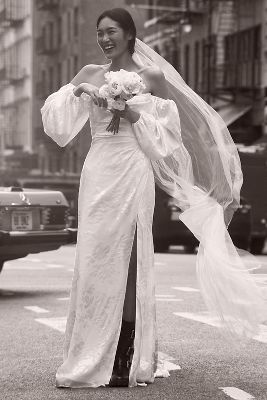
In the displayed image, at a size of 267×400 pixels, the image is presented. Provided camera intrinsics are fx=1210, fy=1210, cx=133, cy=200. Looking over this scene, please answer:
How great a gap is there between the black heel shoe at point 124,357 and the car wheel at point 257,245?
2004 cm

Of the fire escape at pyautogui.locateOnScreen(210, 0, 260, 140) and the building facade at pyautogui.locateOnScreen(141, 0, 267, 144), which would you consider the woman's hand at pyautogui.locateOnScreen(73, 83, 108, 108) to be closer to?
the building facade at pyautogui.locateOnScreen(141, 0, 267, 144)

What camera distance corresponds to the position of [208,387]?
6.40m

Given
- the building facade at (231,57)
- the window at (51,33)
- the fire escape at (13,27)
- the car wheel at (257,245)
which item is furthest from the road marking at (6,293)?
the fire escape at (13,27)

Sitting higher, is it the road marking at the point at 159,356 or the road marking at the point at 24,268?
the road marking at the point at 159,356

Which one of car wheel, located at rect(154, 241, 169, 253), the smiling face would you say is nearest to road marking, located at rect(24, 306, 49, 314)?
the smiling face

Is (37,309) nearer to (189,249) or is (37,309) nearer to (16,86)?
(189,249)

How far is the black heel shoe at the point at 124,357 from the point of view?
6.43 m

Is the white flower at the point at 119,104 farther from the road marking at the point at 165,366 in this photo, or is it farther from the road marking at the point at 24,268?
the road marking at the point at 24,268

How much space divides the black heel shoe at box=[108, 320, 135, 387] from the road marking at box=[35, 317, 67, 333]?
105 inches

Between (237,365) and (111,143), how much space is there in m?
1.64

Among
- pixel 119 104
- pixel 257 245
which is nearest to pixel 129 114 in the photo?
pixel 119 104

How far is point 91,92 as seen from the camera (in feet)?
21.1

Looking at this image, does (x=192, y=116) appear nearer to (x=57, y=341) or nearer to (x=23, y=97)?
(x=57, y=341)

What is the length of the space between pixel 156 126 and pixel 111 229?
2.02ft
